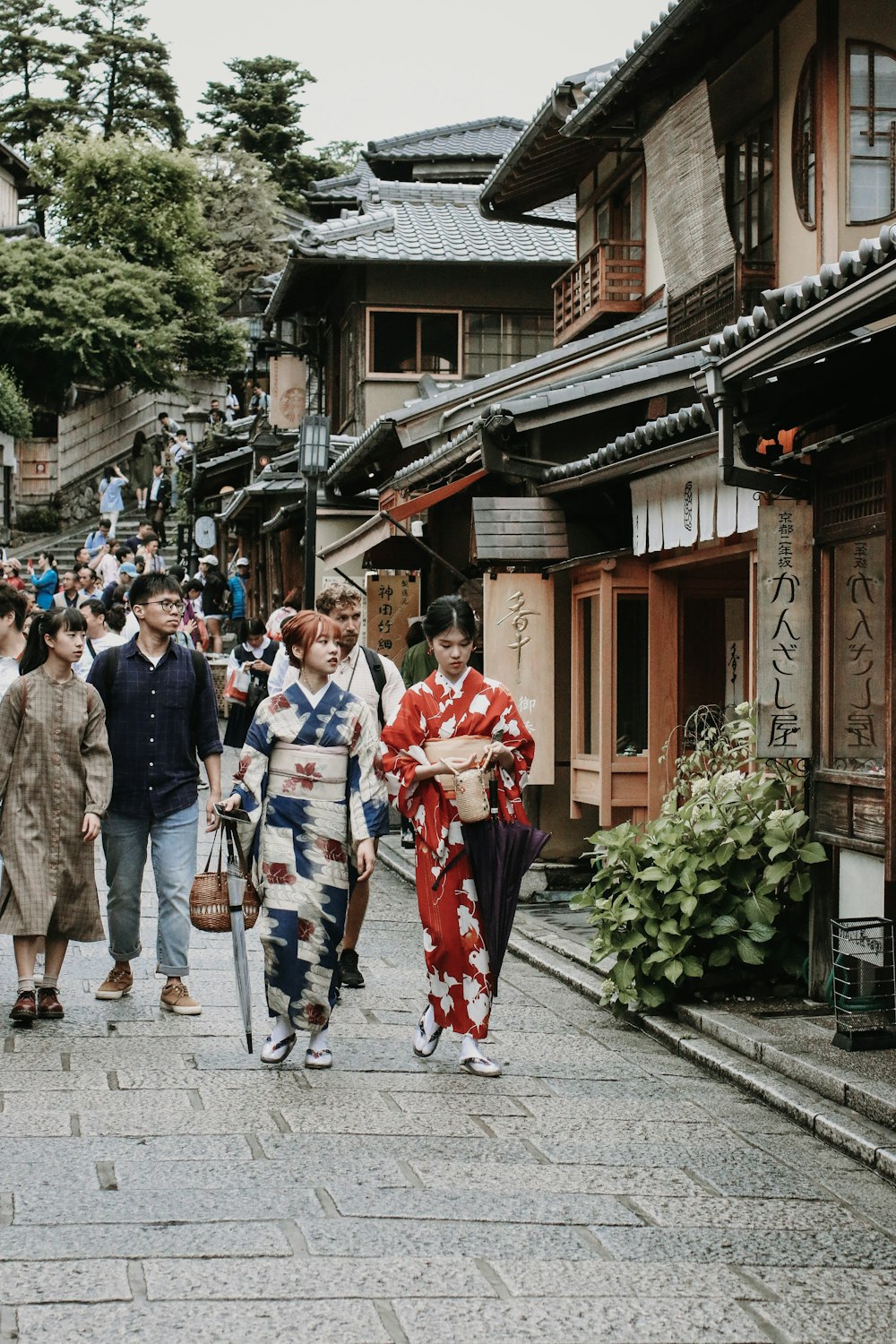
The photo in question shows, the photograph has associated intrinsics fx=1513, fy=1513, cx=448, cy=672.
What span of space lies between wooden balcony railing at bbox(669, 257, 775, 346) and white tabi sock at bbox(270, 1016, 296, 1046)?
7.02m

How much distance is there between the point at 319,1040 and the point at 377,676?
2733mm

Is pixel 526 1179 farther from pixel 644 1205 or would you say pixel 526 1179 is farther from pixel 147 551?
pixel 147 551

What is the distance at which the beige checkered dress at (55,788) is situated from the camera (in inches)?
316

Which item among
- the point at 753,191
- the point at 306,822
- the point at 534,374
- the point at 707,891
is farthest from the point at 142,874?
the point at 534,374

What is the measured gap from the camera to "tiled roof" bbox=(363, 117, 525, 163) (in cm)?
3334

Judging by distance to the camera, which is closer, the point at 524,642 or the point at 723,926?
the point at 723,926

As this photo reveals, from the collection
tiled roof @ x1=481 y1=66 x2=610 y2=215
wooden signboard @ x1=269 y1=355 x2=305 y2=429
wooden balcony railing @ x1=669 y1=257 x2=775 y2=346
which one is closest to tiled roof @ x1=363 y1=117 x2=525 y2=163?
wooden signboard @ x1=269 y1=355 x2=305 y2=429

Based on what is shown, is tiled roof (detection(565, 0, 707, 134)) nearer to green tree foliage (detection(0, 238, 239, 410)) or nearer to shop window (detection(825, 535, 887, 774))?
shop window (detection(825, 535, 887, 774))

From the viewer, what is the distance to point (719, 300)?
12938 millimetres

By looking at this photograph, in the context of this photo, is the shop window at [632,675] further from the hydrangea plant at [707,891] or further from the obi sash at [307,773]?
the obi sash at [307,773]

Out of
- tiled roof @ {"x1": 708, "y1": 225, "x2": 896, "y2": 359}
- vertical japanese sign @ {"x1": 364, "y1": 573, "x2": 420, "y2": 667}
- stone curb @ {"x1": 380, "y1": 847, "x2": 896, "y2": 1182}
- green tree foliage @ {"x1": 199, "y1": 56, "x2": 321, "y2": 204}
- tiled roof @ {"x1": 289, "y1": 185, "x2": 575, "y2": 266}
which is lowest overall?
stone curb @ {"x1": 380, "y1": 847, "x2": 896, "y2": 1182}

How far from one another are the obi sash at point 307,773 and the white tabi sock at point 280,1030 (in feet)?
3.48

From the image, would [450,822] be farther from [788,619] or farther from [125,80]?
[125,80]

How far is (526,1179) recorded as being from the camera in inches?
218
